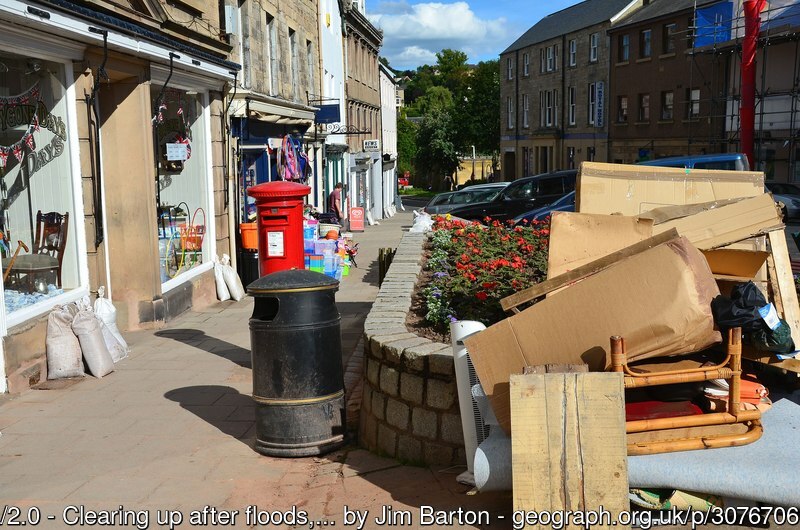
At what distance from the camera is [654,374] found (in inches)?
162

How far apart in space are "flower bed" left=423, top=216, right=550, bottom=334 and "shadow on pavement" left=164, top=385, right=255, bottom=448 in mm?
1694

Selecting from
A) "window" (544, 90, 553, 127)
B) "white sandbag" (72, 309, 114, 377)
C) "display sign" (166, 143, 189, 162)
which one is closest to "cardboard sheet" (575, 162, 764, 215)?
"white sandbag" (72, 309, 114, 377)

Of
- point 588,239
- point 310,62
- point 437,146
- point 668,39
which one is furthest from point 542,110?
point 588,239

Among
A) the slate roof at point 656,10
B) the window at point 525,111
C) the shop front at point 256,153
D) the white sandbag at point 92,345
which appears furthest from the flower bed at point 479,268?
the window at point 525,111

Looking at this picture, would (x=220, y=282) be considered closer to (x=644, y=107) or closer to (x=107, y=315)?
(x=107, y=315)

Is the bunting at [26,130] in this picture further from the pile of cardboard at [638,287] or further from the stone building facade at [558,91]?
the stone building facade at [558,91]

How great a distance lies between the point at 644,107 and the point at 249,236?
30095 mm

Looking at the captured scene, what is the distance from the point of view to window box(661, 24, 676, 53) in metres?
37.6

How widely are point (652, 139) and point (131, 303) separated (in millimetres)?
33088

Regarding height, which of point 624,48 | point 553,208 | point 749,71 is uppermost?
point 624,48

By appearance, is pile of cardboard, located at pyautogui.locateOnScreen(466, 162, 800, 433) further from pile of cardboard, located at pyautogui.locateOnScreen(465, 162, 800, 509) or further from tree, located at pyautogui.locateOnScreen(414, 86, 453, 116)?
tree, located at pyautogui.locateOnScreen(414, 86, 453, 116)

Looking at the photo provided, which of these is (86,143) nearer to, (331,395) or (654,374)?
(331,395)

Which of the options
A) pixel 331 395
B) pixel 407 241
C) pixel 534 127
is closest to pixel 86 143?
pixel 407 241

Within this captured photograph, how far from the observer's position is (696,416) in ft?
13.7
